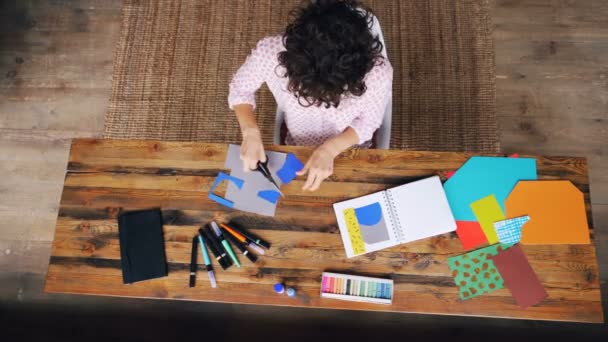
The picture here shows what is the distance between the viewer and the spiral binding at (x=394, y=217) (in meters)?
1.12

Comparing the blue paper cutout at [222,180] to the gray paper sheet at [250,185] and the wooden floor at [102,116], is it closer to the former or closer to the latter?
the gray paper sheet at [250,185]

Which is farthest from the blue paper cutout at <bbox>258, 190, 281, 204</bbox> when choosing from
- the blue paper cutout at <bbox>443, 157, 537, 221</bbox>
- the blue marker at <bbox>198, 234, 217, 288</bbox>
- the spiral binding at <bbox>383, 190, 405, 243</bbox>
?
the blue paper cutout at <bbox>443, 157, 537, 221</bbox>

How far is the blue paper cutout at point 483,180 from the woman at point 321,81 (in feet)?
0.97

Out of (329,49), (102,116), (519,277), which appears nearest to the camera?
(329,49)

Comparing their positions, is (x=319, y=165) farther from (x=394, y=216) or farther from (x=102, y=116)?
(x=102, y=116)

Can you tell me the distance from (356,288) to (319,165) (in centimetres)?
35

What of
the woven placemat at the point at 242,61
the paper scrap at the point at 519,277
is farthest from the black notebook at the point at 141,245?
the paper scrap at the point at 519,277

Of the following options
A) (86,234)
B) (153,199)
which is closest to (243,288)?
(153,199)

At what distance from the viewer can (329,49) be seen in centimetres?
84

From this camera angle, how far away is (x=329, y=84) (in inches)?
35.2

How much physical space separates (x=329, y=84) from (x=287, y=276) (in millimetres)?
543

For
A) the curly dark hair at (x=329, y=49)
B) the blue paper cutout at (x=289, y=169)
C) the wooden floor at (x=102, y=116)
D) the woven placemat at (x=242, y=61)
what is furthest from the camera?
the woven placemat at (x=242, y=61)

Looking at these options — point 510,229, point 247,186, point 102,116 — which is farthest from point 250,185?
point 102,116

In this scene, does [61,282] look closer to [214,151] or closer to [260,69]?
[214,151]
